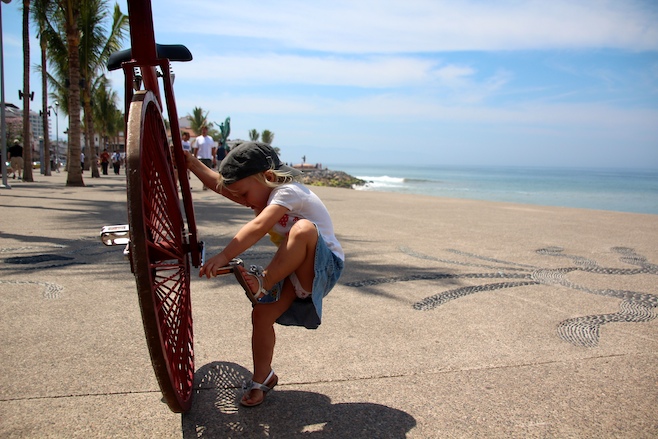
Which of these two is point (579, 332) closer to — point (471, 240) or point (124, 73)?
point (124, 73)

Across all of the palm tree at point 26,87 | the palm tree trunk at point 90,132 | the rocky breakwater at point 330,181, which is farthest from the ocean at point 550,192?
the palm tree at point 26,87

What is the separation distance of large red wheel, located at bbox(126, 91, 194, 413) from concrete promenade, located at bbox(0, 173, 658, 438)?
0.33 metres

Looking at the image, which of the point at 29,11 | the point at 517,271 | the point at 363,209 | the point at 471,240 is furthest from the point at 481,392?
the point at 29,11

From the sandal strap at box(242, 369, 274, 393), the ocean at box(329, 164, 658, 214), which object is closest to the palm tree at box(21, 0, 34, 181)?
the sandal strap at box(242, 369, 274, 393)

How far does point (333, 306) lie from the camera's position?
15.0ft

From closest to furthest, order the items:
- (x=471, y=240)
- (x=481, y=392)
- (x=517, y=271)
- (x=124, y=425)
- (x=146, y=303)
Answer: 1. (x=146, y=303)
2. (x=124, y=425)
3. (x=481, y=392)
4. (x=517, y=271)
5. (x=471, y=240)

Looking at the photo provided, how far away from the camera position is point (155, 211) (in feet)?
8.03

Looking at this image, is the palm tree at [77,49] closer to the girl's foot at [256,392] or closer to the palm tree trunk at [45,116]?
the palm tree trunk at [45,116]

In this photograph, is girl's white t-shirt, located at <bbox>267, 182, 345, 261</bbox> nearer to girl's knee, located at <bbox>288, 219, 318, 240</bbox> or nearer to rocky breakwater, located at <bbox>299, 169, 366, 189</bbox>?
girl's knee, located at <bbox>288, 219, 318, 240</bbox>

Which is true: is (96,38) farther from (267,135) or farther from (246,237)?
(267,135)

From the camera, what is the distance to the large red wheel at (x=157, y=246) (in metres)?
1.96

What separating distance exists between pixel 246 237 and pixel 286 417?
2.84ft

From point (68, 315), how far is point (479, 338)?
2826 millimetres

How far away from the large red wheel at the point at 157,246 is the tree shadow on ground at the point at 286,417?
141 mm
